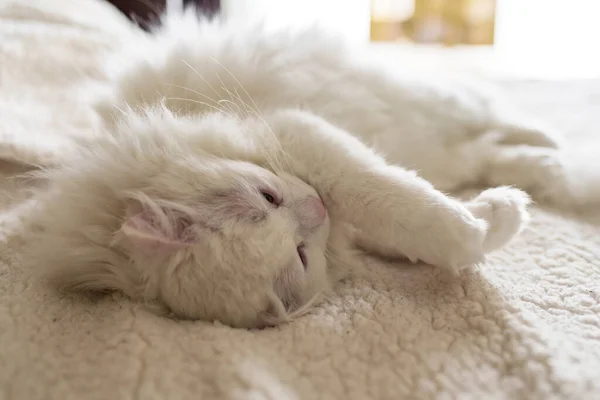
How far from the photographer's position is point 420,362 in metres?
0.72

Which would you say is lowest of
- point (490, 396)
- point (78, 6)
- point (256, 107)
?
point (490, 396)

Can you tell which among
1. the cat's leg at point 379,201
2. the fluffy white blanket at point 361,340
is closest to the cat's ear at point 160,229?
the fluffy white blanket at point 361,340

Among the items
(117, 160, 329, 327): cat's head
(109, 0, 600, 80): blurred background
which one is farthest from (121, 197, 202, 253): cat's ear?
(109, 0, 600, 80): blurred background

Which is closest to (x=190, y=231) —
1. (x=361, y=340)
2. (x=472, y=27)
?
(x=361, y=340)

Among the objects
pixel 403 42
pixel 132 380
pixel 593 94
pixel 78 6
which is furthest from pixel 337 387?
pixel 403 42

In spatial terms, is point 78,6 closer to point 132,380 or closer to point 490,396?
point 132,380

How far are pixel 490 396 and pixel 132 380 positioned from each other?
45 cm

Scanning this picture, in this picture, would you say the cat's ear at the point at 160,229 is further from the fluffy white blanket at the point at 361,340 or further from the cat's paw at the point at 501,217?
the cat's paw at the point at 501,217

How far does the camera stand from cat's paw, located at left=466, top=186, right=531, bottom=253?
0.98 meters

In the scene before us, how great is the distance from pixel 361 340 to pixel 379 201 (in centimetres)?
28

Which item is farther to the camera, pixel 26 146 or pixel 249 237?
pixel 26 146

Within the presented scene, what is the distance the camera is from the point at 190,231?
823 mm

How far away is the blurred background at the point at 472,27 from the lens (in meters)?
3.36

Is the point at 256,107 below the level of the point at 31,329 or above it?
above
